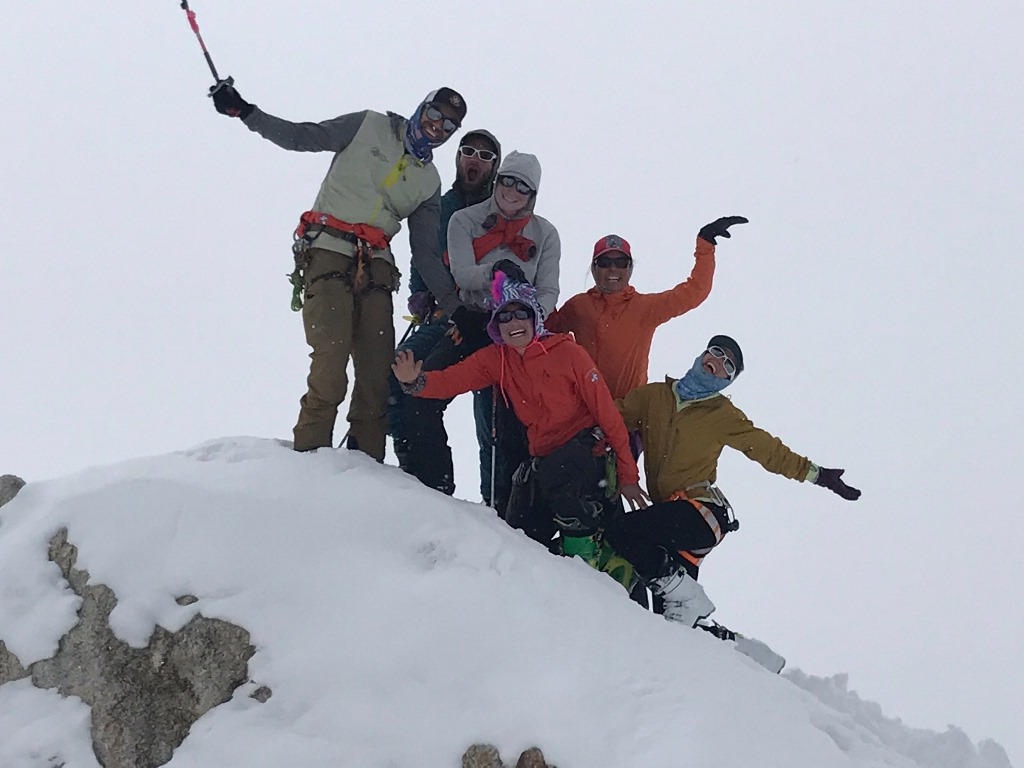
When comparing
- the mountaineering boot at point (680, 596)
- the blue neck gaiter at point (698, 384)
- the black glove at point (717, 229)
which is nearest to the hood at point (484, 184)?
the black glove at point (717, 229)

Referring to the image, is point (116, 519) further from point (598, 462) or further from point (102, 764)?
point (598, 462)

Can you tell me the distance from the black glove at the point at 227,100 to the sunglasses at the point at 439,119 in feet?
4.75

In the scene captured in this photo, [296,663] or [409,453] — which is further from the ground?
[409,453]

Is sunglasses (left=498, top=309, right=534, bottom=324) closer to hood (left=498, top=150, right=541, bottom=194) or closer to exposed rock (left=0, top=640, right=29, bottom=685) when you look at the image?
hood (left=498, top=150, right=541, bottom=194)

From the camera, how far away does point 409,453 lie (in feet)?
23.5

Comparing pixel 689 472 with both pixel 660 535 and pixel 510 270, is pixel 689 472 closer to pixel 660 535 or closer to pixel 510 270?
pixel 660 535

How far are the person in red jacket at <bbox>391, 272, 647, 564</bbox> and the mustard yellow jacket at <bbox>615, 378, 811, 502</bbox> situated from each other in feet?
1.98

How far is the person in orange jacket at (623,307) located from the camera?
7.55 meters

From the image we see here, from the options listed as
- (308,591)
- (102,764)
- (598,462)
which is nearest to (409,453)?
(598,462)

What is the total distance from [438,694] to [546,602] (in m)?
1.02

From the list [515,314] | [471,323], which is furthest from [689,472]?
[471,323]

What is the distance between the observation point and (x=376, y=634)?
15.1ft

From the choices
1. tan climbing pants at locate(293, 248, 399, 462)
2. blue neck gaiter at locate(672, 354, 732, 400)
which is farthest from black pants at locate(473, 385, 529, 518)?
blue neck gaiter at locate(672, 354, 732, 400)

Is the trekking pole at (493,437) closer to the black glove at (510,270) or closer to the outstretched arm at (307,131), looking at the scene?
the black glove at (510,270)
